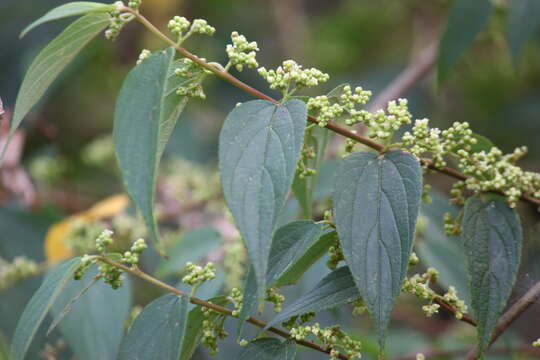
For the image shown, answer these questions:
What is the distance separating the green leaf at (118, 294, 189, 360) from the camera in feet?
2.29

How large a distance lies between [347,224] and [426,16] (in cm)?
225

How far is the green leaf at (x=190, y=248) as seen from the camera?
1.35m

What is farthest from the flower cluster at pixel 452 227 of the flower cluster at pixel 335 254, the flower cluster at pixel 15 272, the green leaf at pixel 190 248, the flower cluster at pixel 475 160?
the flower cluster at pixel 15 272

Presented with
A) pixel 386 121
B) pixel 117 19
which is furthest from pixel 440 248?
pixel 117 19

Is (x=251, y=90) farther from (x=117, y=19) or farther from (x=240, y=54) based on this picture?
(x=117, y=19)

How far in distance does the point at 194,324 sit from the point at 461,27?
2.94ft

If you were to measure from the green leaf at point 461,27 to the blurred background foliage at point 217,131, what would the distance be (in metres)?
0.08

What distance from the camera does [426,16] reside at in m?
2.73

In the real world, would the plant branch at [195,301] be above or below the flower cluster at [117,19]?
below

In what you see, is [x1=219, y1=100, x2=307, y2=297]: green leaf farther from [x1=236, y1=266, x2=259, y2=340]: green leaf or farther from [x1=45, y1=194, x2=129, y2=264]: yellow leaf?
[x1=45, y1=194, x2=129, y2=264]: yellow leaf

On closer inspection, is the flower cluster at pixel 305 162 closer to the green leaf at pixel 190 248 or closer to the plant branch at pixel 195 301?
the plant branch at pixel 195 301

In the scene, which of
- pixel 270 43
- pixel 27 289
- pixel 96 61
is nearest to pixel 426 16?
pixel 270 43

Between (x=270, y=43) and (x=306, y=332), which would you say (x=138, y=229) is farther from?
(x=270, y=43)

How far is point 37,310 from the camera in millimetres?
708
